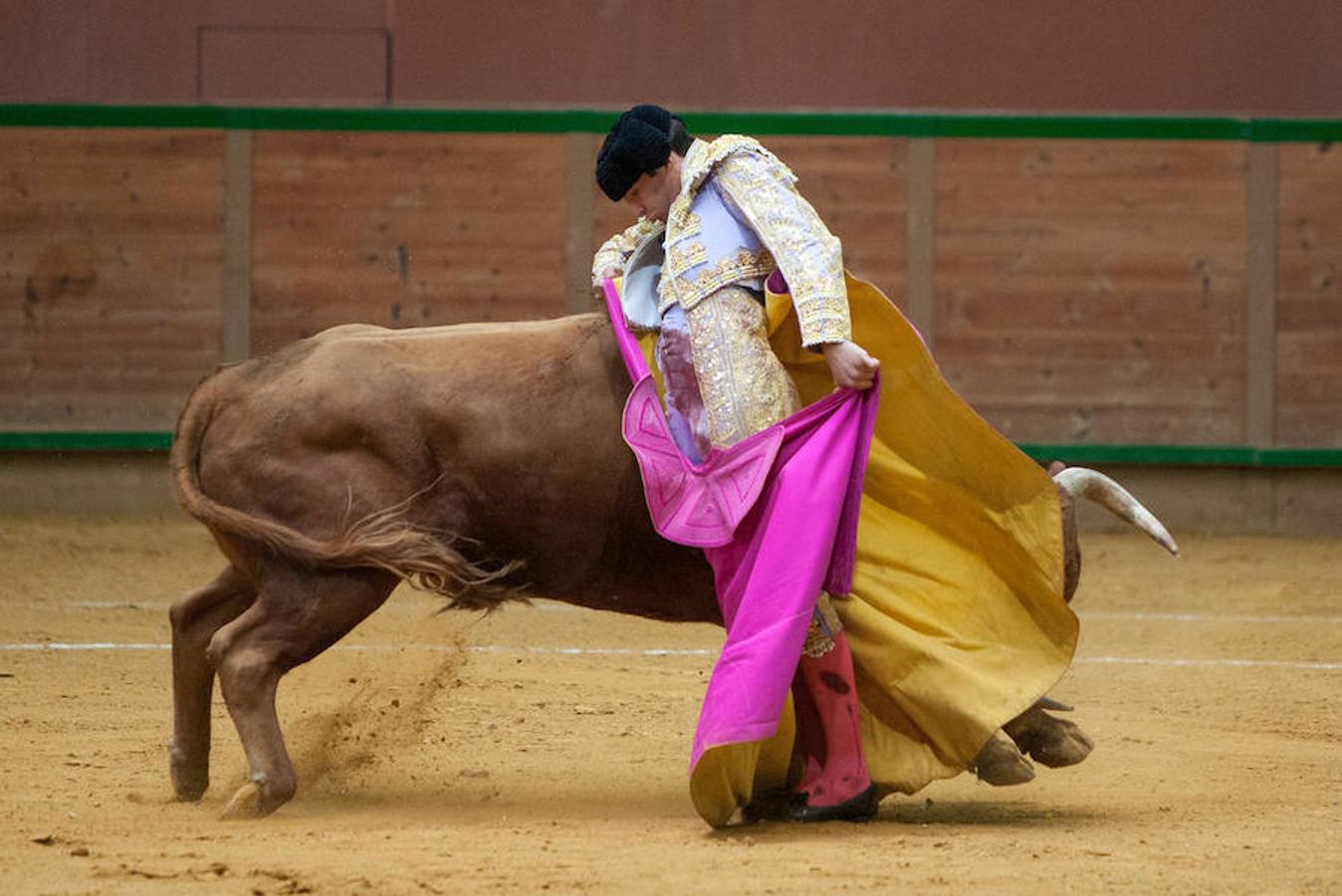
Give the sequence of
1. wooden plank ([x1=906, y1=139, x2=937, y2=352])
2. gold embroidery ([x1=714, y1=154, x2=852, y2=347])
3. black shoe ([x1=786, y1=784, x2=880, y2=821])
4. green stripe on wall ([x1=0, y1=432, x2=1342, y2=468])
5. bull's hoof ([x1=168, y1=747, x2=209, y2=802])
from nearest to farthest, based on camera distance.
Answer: gold embroidery ([x1=714, y1=154, x2=852, y2=347])
black shoe ([x1=786, y1=784, x2=880, y2=821])
bull's hoof ([x1=168, y1=747, x2=209, y2=802])
green stripe on wall ([x1=0, y1=432, x2=1342, y2=468])
wooden plank ([x1=906, y1=139, x2=937, y2=352])

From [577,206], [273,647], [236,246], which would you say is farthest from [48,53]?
[273,647]

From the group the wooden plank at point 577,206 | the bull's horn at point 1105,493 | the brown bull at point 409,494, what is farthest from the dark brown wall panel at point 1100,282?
the brown bull at point 409,494

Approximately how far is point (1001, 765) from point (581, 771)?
1.11m

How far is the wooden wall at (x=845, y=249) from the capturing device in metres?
10.5

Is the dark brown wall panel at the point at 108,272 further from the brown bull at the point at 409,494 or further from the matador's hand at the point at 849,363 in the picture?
the matador's hand at the point at 849,363

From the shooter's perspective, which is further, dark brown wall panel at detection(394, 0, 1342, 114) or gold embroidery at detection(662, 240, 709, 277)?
dark brown wall panel at detection(394, 0, 1342, 114)

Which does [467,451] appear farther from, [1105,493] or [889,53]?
[889,53]

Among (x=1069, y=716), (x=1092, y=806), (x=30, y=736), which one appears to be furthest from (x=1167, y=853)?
(x=30, y=736)

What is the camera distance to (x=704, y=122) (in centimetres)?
1058

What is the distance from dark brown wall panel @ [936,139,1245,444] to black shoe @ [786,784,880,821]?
619cm

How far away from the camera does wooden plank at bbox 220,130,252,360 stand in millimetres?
10531

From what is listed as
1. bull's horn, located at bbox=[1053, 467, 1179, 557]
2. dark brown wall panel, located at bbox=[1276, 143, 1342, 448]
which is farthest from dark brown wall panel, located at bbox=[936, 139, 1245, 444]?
bull's horn, located at bbox=[1053, 467, 1179, 557]

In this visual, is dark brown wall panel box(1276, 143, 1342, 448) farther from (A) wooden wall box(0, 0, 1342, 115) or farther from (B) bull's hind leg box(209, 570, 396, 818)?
(B) bull's hind leg box(209, 570, 396, 818)

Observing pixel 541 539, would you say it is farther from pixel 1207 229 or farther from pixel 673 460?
pixel 1207 229
